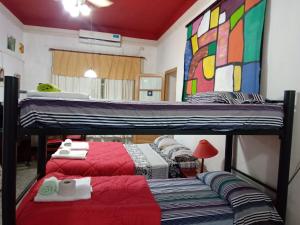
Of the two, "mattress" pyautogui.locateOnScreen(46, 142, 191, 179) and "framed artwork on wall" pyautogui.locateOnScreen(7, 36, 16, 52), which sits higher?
"framed artwork on wall" pyautogui.locateOnScreen(7, 36, 16, 52)

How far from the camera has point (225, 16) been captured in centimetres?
257

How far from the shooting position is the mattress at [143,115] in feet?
4.08

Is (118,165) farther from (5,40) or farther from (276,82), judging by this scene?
(5,40)

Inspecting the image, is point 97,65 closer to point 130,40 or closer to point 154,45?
point 130,40

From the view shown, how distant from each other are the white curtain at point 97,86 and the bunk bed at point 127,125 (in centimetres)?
407

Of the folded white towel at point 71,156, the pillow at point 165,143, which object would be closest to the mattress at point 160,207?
the folded white towel at point 71,156

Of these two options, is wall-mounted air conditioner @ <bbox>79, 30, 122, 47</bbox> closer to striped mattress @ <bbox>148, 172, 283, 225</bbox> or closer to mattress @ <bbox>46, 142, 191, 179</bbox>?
mattress @ <bbox>46, 142, 191, 179</bbox>

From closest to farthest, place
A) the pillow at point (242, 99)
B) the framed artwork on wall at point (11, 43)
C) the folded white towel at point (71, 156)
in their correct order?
the pillow at point (242, 99) → the folded white towel at point (71, 156) → the framed artwork on wall at point (11, 43)

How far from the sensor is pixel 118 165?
8.87ft

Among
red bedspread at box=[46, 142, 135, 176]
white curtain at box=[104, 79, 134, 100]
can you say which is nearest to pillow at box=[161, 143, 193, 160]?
red bedspread at box=[46, 142, 135, 176]

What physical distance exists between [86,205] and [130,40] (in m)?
4.52

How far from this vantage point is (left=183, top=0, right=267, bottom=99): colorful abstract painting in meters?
2.08

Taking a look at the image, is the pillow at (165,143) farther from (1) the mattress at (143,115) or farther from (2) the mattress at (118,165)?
(1) the mattress at (143,115)

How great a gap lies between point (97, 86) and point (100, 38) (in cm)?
106
